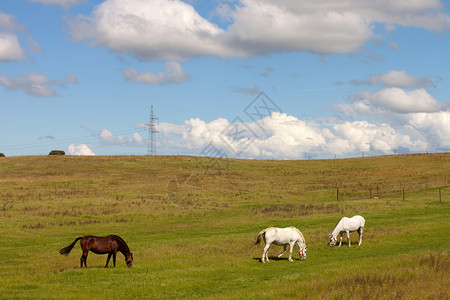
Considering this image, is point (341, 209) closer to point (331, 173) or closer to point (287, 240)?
point (287, 240)

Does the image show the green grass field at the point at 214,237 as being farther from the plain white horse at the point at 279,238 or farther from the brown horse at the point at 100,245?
the brown horse at the point at 100,245

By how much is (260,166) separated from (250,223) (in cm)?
7390

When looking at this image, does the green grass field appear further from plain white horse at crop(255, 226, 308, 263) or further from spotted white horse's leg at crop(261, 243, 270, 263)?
plain white horse at crop(255, 226, 308, 263)

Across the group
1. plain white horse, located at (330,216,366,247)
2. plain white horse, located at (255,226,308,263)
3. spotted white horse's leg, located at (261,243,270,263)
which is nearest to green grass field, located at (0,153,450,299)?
spotted white horse's leg, located at (261,243,270,263)

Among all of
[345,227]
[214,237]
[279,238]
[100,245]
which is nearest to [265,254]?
[279,238]

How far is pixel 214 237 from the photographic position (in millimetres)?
29594

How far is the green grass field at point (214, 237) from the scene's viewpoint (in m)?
15.4

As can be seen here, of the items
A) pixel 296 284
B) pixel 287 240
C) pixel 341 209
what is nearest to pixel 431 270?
pixel 296 284

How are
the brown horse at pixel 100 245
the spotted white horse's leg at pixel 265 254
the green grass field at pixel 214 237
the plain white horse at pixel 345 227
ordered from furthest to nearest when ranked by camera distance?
the plain white horse at pixel 345 227 → the spotted white horse's leg at pixel 265 254 → the brown horse at pixel 100 245 → the green grass field at pixel 214 237

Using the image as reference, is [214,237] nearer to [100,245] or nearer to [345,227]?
[345,227]

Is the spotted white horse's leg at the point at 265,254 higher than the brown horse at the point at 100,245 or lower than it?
lower

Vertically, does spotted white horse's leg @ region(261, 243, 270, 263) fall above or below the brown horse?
below

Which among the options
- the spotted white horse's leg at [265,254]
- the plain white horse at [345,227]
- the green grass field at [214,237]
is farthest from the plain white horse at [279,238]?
the plain white horse at [345,227]

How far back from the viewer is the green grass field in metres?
A: 15.4
